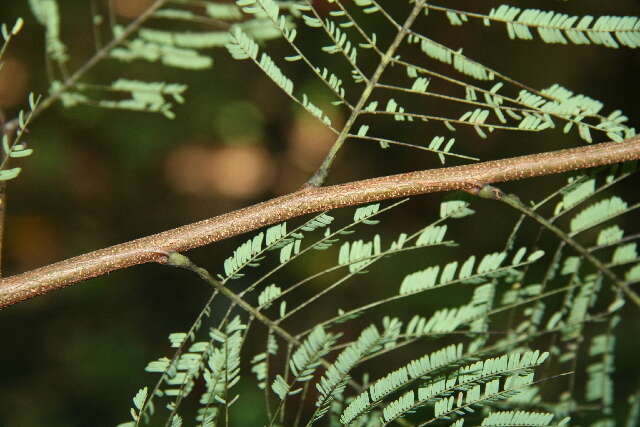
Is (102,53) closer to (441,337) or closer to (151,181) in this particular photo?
(441,337)

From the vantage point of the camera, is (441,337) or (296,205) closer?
(296,205)

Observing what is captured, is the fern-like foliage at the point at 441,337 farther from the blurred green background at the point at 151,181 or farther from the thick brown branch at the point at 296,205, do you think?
the blurred green background at the point at 151,181

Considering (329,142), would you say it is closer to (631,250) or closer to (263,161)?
(263,161)

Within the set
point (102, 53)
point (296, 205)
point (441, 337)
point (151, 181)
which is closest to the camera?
→ point (296, 205)

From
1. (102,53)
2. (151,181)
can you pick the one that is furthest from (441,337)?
(151,181)

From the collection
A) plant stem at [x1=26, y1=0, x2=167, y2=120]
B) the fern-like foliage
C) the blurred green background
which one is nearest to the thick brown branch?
the fern-like foliage

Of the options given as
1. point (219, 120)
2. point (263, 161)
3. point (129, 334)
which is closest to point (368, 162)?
point (263, 161)

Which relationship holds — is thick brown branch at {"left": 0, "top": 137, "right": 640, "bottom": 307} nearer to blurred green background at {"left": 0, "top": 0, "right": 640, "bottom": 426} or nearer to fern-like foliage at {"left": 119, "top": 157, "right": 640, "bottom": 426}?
fern-like foliage at {"left": 119, "top": 157, "right": 640, "bottom": 426}
